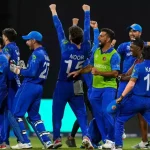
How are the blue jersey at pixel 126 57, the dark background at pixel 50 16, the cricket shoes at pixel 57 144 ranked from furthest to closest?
the dark background at pixel 50 16
the blue jersey at pixel 126 57
the cricket shoes at pixel 57 144

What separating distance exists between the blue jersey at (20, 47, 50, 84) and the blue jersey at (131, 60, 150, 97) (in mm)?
1610

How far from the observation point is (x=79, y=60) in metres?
11.7

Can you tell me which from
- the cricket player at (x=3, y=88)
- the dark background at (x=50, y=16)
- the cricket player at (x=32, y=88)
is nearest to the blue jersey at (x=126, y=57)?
the cricket player at (x=32, y=88)

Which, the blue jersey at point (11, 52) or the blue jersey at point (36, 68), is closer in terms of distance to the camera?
the blue jersey at point (36, 68)

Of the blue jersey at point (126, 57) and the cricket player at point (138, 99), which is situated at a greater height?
the blue jersey at point (126, 57)

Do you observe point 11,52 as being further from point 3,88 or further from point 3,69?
point 3,88

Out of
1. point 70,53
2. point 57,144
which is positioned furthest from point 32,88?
point 57,144

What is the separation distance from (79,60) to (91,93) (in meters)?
0.59

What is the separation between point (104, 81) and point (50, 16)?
686cm

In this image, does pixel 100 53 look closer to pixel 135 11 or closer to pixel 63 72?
pixel 63 72

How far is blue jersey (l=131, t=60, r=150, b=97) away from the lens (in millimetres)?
10695

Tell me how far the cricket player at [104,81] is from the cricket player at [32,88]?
56 cm

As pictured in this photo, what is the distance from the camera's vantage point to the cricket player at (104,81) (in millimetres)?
11383

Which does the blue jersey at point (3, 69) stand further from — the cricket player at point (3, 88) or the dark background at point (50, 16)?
the dark background at point (50, 16)
